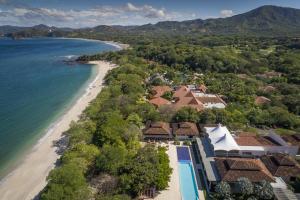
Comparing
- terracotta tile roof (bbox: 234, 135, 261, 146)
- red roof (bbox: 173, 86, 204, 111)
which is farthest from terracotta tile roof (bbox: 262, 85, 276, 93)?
terracotta tile roof (bbox: 234, 135, 261, 146)

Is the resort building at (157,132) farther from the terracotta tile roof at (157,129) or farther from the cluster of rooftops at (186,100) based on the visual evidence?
the cluster of rooftops at (186,100)

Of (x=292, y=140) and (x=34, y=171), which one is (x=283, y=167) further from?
(x=34, y=171)

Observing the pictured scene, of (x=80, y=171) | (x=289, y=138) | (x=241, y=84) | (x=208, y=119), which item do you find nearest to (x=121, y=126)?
(x=80, y=171)

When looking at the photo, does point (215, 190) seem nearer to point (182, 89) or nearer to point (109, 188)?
point (109, 188)

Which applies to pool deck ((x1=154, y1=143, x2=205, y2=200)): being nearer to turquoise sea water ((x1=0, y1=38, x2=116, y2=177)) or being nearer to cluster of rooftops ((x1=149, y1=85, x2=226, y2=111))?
cluster of rooftops ((x1=149, y1=85, x2=226, y2=111))

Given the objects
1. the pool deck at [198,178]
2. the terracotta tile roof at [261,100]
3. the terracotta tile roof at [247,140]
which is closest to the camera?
the pool deck at [198,178]

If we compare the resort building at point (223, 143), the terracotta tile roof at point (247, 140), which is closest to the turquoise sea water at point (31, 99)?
the resort building at point (223, 143)

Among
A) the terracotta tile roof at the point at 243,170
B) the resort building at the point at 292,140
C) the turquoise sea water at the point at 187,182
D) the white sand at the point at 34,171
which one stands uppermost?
the resort building at the point at 292,140
